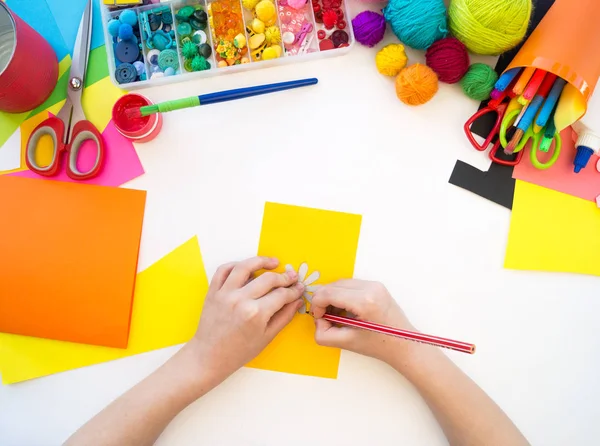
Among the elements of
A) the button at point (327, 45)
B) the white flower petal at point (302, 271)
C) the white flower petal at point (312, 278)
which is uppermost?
the button at point (327, 45)

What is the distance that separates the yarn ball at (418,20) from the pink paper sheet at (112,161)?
0.53 meters

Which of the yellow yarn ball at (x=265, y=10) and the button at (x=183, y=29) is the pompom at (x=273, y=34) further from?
the button at (x=183, y=29)

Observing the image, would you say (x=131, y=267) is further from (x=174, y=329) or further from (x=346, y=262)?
(x=346, y=262)

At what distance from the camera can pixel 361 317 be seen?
2.49ft

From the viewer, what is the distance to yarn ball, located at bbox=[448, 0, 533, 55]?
736mm

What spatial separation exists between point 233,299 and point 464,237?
0.43 m

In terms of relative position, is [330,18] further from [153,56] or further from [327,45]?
[153,56]

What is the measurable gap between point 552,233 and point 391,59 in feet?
1.42

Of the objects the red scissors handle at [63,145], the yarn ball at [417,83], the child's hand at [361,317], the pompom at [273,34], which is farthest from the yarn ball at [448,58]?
the red scissors handle at [63,145]

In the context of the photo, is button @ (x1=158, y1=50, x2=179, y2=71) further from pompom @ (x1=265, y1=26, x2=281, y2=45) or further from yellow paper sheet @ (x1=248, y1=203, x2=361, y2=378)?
yellow paper sheet @ (x1=248, y1=203, x2=361, y2=378)

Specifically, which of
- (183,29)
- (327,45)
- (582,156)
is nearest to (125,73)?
(183,29)

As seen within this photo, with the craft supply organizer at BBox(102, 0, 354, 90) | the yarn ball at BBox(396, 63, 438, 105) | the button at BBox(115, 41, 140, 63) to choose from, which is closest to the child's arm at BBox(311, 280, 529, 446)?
the yarn ball at BBox(396, 63, 438, 105)

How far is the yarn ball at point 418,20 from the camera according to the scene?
0.78 meters

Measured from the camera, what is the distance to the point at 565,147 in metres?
0.86
